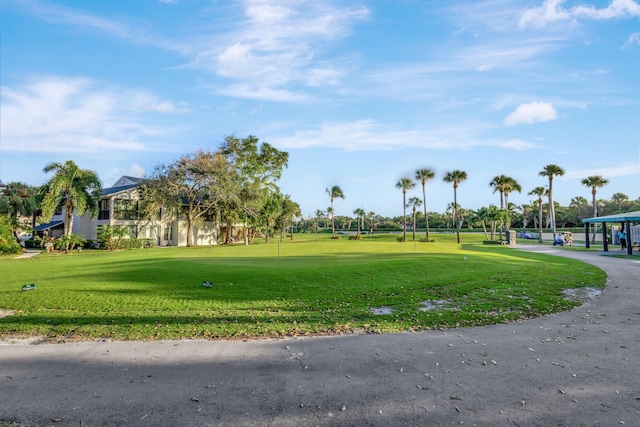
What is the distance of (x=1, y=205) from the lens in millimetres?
47469

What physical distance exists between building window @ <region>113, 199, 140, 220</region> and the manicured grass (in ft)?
93.6

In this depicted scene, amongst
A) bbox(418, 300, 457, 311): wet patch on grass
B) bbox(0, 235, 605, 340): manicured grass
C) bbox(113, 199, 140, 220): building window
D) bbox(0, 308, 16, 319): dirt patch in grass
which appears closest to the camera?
bbox(0, 235, 605, 340): manicured grass

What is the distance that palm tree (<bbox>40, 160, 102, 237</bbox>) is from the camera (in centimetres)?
3609

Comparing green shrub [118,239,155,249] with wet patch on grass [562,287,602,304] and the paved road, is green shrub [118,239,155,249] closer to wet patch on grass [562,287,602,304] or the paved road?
the paved road

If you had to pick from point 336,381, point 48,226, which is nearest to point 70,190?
point 48,226

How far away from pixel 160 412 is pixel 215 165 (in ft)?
141

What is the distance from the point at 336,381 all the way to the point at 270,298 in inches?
237

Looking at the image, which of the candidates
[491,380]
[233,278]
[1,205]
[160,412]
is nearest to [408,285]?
[233,278]

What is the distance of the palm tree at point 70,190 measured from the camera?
36094 millimetres

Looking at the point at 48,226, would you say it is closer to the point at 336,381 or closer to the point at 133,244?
the point at 133,244

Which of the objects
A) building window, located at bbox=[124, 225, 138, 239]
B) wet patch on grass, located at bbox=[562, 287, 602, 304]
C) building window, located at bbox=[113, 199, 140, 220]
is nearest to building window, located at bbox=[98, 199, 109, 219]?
building window, located at bbox=[113, 199, 140, 220]

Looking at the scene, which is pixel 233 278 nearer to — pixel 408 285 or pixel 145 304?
pixel 145 304

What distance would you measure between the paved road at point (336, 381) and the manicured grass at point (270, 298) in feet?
3.26

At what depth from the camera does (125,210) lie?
44312 mm
